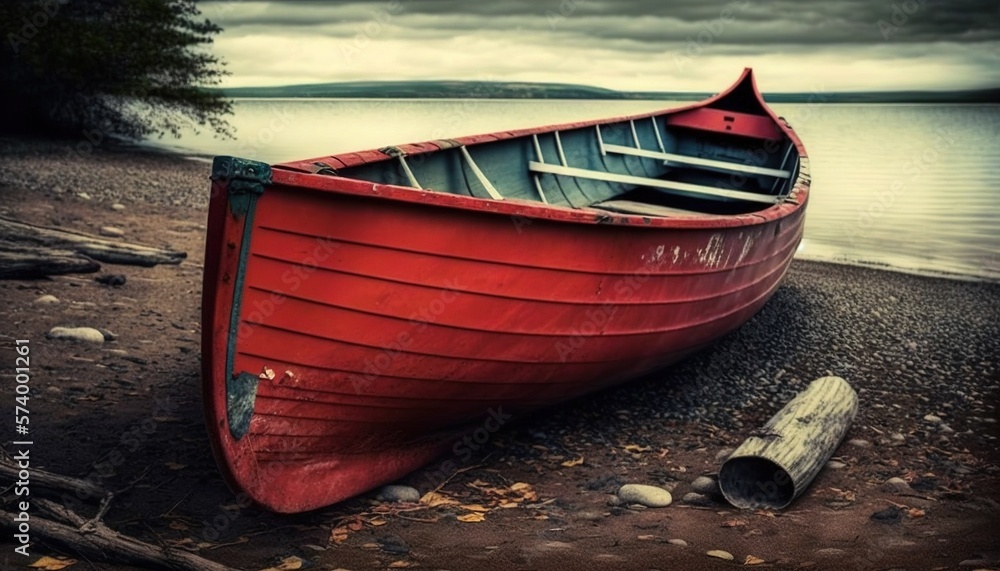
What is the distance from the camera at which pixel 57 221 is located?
988cm

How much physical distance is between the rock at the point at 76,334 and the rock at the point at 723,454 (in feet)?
13.9

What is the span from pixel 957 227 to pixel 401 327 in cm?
1680

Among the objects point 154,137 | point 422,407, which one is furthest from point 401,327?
point 154,137

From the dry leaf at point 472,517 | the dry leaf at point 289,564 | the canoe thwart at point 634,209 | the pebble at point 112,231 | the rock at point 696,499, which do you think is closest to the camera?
the dry leaf at point 289,564

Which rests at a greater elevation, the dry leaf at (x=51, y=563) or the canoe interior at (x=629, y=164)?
the canoe interior at (x=629, y=164)

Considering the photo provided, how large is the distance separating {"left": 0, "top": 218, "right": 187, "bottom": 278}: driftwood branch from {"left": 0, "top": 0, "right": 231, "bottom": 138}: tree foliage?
10272 mm

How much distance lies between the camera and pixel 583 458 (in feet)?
16.9

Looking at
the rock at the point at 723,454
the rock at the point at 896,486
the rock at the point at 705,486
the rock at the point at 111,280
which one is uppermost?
the rock at the point at 111,280

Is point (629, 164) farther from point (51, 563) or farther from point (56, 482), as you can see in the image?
point (51, 563)

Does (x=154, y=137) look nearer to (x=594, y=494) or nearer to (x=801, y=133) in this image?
(x=594, y=494)

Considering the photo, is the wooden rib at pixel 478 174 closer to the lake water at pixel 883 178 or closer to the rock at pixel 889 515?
the rock at pixel 889 515

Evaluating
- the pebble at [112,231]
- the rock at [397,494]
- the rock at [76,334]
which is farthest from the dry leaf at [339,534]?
the pebble at [112,231]

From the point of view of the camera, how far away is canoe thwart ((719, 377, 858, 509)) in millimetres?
4543

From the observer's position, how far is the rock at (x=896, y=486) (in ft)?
15.7
